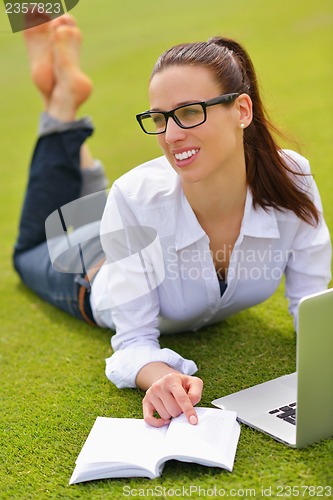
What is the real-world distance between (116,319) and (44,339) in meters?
0.57

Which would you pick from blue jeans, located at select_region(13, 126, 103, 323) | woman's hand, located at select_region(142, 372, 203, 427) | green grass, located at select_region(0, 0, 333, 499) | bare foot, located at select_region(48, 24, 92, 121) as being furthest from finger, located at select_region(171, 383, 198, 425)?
bare foot, located at select_region(48, 24, 92, 121)

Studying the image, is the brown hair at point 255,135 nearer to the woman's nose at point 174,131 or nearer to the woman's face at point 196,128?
the woman's face at point 196,128

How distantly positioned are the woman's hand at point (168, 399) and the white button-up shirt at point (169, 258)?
19 cm

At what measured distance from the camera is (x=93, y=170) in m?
3.16

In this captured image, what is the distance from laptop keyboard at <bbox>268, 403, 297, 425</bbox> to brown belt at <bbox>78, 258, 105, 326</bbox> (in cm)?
94

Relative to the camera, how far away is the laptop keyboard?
1798 mm

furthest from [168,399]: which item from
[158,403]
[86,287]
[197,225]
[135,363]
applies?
[86,287]

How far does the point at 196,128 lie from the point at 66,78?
143cm

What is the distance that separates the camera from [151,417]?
178 centimetres

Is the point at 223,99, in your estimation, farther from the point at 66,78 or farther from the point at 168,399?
the point at 66,78

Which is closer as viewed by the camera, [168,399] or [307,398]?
[307,398]

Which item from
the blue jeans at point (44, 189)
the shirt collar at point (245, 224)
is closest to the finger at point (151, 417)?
the shirt collar at point (245, 224)

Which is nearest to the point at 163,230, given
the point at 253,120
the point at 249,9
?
the point at 253,120

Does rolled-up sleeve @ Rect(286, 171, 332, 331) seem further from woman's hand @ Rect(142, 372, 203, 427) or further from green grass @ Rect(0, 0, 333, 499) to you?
woman's hand @ Rect(142, 372, 203, 427)
